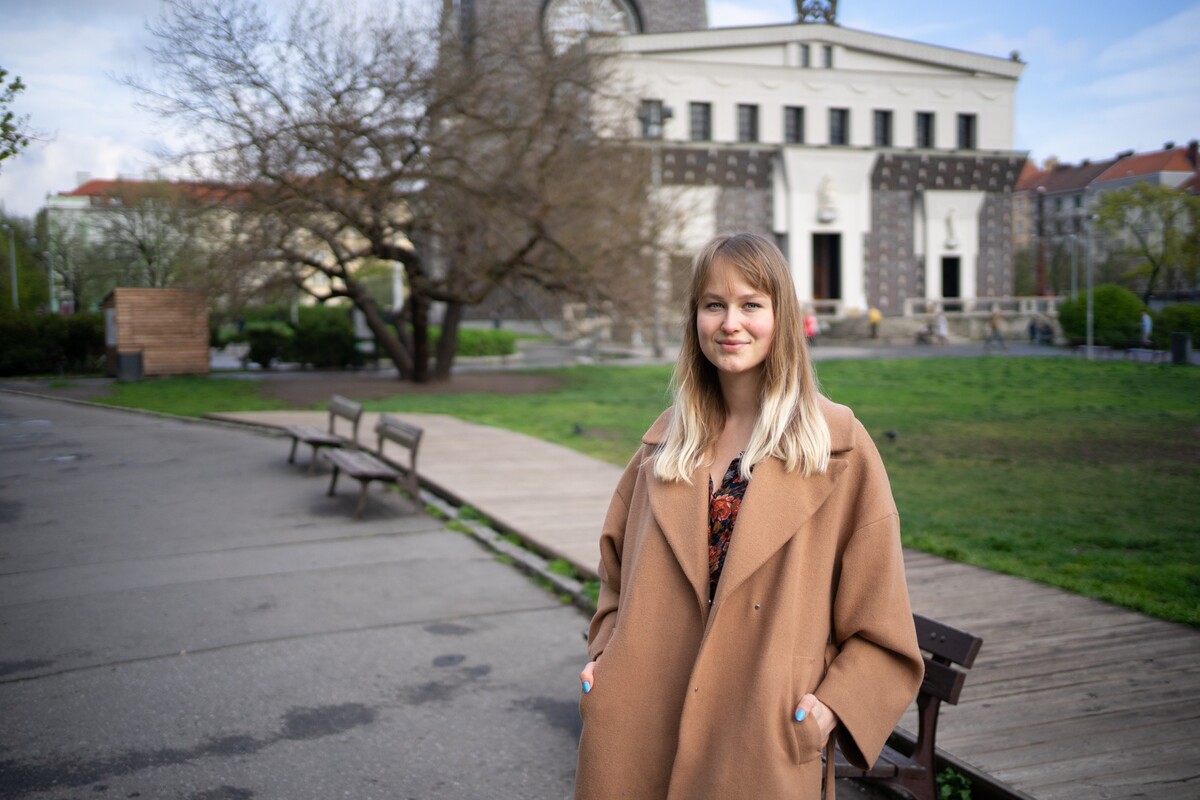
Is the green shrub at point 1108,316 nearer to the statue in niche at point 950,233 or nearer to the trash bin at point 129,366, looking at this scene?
the statue in niche at point 950,233

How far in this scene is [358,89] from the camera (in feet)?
72.7

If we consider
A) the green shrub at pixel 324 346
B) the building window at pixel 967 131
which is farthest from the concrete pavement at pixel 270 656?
the building window at pixel 967 131

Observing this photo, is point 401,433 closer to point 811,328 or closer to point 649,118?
point 649,118

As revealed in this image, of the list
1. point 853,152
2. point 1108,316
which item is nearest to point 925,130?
point 853,152

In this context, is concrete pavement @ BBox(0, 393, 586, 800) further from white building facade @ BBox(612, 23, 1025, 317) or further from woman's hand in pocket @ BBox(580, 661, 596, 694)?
white building facade @ BBox(612, 23, 1025, 317)

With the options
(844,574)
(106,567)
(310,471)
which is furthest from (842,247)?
(844,574)

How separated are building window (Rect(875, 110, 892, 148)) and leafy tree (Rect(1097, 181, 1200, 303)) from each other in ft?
117

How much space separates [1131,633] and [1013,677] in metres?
1.17

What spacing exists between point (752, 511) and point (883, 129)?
204 ft

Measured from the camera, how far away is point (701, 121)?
183 feet

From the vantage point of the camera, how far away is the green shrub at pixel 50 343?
29734 mm

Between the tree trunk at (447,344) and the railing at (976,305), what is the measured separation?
32060 mm

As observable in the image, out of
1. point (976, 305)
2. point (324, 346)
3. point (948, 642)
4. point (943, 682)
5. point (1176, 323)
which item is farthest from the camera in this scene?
point (976, 305)

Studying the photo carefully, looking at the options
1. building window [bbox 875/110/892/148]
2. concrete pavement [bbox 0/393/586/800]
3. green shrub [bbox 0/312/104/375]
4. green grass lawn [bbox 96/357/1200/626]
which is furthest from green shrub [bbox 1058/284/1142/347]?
green shrub [bbox 0/312/104/375]
